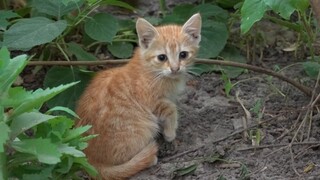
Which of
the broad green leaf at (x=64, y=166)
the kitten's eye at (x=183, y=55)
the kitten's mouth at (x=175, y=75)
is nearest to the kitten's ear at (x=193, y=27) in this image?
the kitten's eye at (x=183, y=55)

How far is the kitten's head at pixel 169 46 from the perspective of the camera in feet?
15.8

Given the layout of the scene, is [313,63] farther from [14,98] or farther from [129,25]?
[14,98]

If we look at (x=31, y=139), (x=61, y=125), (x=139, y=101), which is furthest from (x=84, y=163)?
(x=139, y=101)

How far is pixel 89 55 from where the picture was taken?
5352 millimetres

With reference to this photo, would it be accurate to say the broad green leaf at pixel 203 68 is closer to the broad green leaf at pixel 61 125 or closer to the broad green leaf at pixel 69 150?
the broad green leaf at pixel 61 125

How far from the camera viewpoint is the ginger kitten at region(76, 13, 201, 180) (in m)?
4.59

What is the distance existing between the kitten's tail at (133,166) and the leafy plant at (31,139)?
51 centimetres

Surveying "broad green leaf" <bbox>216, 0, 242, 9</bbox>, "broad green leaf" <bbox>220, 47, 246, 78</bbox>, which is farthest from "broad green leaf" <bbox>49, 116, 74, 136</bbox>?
"broad green leaf" <bbox>216, 0, 242, 9</bbox>

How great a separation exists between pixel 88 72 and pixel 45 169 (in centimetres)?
150

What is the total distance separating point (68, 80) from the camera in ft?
17.2

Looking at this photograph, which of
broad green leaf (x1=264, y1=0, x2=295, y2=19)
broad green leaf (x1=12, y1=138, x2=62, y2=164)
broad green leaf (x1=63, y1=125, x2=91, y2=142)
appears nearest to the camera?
broad green leaf (x1=12, y1=138, x2=62, y2=164)

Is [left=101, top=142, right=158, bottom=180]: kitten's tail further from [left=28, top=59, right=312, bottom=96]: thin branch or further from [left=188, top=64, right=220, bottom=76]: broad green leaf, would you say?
[left=188, top=64, right=220, bottom=76]: broad green leaf

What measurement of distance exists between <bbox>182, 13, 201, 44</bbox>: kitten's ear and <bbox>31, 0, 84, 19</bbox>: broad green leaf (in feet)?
2.31

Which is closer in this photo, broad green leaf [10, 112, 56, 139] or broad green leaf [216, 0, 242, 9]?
broad green leaf [10, 112, 56, 139]
